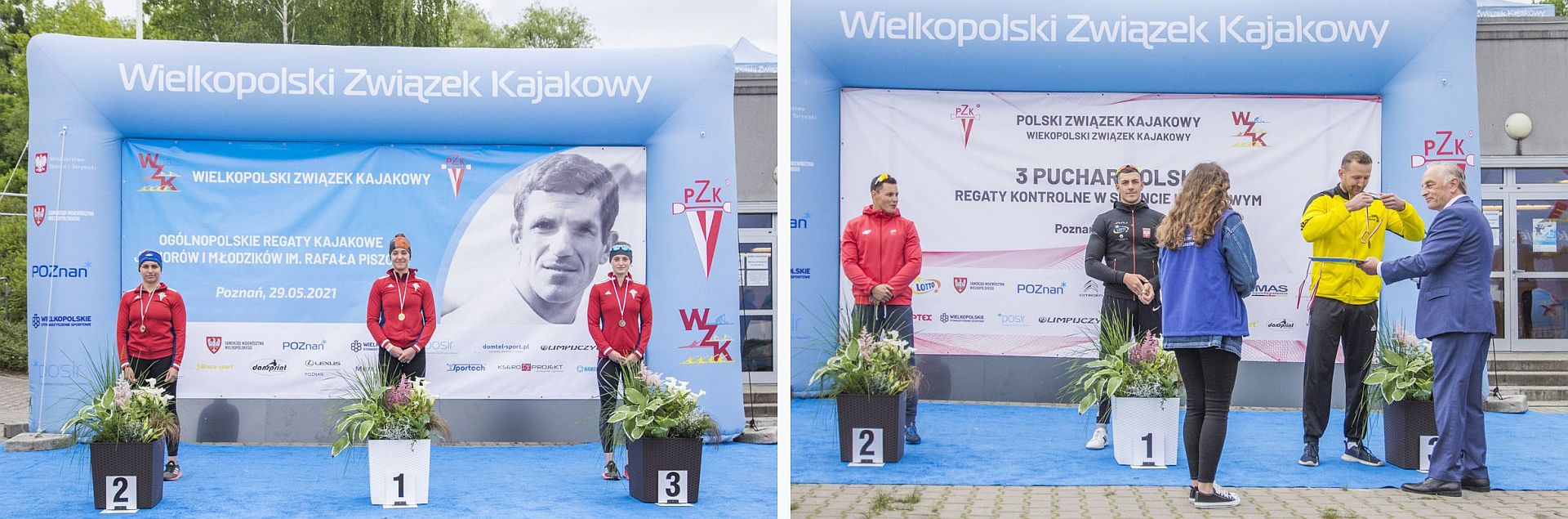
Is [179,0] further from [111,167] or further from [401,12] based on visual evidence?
[111,167]

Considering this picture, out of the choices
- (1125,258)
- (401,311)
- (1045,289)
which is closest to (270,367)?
(401,311)

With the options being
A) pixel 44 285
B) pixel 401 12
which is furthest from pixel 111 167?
pixel 401 12

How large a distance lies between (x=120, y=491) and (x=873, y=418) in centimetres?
336

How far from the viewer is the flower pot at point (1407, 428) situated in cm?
577

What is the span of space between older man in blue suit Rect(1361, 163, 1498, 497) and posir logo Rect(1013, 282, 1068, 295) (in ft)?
8.49

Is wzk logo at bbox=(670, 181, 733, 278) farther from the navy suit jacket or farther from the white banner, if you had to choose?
the navy suit jacket

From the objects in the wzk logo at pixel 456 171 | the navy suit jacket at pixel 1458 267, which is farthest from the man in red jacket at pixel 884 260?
the wzk logo at pixel 456 171

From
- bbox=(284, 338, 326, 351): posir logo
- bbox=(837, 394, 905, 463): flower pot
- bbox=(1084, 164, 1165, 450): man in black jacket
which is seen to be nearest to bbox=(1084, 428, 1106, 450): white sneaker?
bbox=(1084, 164, 1165, 450): man in black jacket

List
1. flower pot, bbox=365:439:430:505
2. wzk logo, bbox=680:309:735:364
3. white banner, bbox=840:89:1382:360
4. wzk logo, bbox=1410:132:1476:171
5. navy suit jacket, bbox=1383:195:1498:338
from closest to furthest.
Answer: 1. navy suit jacket, bbox=1383:195:1498:338
2. flower pot, bbox=365:439:430:505
3. wzk logo, bbox=1410:132:1476:171
4. white banner, bbox=840:89:1382:360
5. wzk logo, bbox=680:309:735:364

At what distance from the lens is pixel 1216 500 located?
193 inches

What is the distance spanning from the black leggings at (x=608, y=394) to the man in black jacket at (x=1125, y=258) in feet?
7.78

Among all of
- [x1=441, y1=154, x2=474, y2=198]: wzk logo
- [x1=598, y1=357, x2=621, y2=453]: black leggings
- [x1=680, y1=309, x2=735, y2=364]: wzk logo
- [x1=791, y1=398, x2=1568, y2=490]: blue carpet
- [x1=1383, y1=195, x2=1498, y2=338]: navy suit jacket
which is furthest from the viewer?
[x1=441, y1=154, x2=474, y2=198]: wzk logo

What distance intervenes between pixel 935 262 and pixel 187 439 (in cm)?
469

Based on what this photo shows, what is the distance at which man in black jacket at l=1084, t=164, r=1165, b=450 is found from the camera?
20.9 ft
